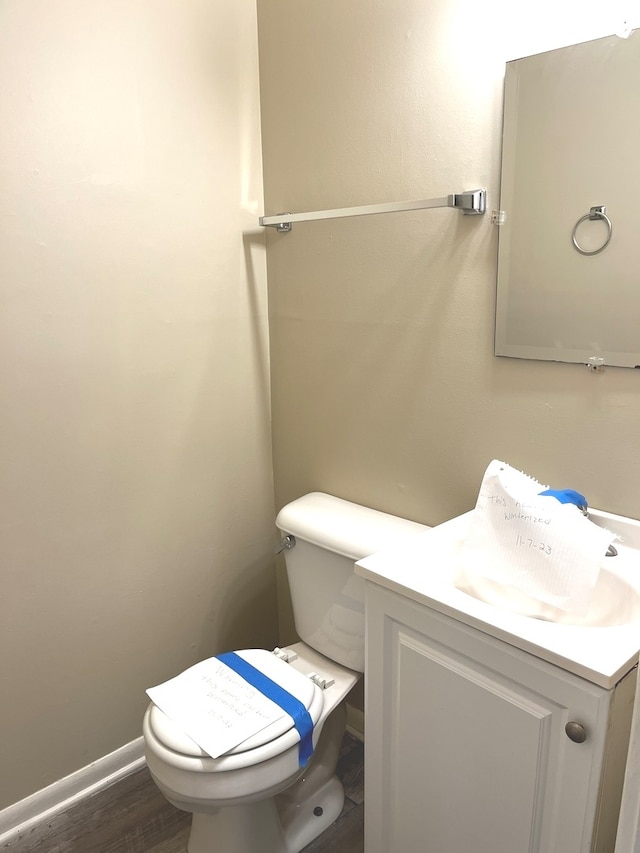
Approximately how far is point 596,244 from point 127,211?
109cm

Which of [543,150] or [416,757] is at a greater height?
A: [543,150]

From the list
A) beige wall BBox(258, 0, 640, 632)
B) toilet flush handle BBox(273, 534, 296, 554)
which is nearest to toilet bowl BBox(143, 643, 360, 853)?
toilet flush handle BBox(273, 534, 296, 554)

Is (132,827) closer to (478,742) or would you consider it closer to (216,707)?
(216,707)

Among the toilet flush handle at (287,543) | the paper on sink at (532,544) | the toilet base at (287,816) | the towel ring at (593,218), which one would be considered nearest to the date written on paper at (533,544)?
the paper on sink at (532,544)

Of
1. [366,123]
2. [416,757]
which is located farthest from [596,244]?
[416,757]

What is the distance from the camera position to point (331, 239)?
172 centimetres

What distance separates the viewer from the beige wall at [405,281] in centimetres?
131

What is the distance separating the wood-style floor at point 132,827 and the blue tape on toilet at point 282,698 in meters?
0.42

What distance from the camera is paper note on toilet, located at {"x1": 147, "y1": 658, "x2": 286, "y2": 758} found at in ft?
4.34

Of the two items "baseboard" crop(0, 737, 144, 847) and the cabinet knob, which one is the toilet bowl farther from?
the cabinet knob

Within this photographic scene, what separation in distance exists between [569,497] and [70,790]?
4.93ft

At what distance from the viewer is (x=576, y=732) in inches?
36.7

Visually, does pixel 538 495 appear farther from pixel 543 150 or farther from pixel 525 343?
pixel 543 150

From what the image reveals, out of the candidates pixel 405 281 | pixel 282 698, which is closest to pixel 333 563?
pixel 282 698
